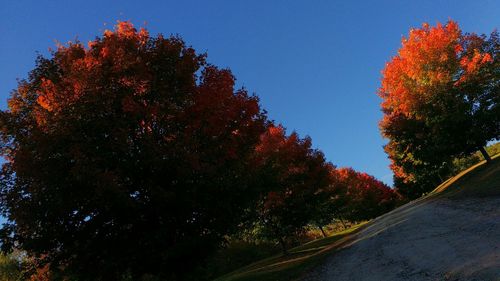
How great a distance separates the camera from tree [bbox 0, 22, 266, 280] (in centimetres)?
1144

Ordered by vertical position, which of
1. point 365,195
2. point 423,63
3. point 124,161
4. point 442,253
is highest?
point 423,63

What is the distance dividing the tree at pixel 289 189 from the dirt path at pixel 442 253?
9033 millimetres

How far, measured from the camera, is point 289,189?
91.8 ft

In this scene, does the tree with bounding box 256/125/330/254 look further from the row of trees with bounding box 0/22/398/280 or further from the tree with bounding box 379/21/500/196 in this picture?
the row of trees with bounding box 0/22/398/280

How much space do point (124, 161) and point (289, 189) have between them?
57.8 feet

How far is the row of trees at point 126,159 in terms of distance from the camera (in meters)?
11.5

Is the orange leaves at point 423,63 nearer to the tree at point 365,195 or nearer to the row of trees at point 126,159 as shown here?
the row of trees at point 126,159

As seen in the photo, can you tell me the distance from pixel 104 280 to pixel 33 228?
296 centimetres

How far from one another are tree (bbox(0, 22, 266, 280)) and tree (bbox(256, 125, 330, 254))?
37.7ft

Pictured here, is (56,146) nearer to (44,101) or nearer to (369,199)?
(44,101)

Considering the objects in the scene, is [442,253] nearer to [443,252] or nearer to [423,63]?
[443,252]

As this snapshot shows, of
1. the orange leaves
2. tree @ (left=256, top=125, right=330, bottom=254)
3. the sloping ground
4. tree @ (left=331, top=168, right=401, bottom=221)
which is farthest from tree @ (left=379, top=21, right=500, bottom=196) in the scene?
tree @ (left=331, top=168, right=401, bottom=221)

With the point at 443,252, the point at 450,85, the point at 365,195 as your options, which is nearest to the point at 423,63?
the point at 450,85

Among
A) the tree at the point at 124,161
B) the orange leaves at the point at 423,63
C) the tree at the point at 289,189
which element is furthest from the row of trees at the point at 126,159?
the orange leaves at the point at 423,63
